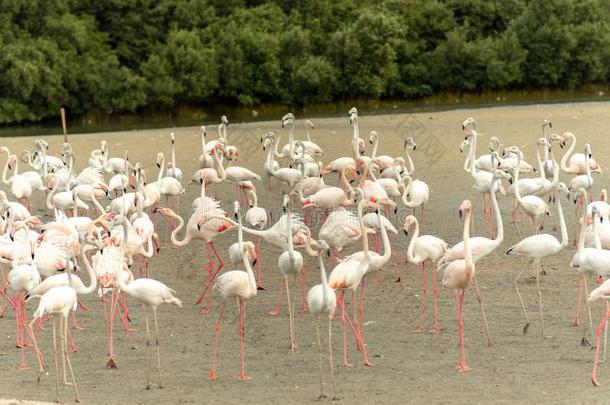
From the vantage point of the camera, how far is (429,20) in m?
41.8

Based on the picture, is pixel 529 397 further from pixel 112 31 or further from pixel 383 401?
pixel 112 31

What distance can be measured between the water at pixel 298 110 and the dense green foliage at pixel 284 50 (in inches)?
14.3

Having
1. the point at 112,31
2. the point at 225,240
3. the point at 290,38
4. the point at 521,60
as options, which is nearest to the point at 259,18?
the point at 290,38

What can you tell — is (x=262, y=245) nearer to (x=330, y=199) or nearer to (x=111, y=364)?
(x=330, y=199)

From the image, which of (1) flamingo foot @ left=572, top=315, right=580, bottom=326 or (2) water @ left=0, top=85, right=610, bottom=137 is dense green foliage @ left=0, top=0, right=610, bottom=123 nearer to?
(2) water @ left=0, top=85, right=610, bottom=137

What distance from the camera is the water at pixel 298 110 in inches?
1416

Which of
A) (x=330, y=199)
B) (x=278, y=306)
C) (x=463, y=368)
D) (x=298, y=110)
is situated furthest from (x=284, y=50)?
(x=463, y=368)

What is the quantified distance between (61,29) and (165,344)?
30415 mm

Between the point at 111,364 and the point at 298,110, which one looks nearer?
the point at 111,364

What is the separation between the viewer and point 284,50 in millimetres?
40125

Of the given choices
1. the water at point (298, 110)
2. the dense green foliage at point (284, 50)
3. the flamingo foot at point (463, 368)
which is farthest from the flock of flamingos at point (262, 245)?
the dense green foliage at point (284, 50)

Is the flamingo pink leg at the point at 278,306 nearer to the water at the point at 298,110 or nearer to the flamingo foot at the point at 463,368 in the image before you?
the flamingo foot at the point at 463,368

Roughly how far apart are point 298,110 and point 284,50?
2.54 m

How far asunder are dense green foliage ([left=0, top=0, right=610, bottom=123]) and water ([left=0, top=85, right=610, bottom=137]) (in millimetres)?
363
